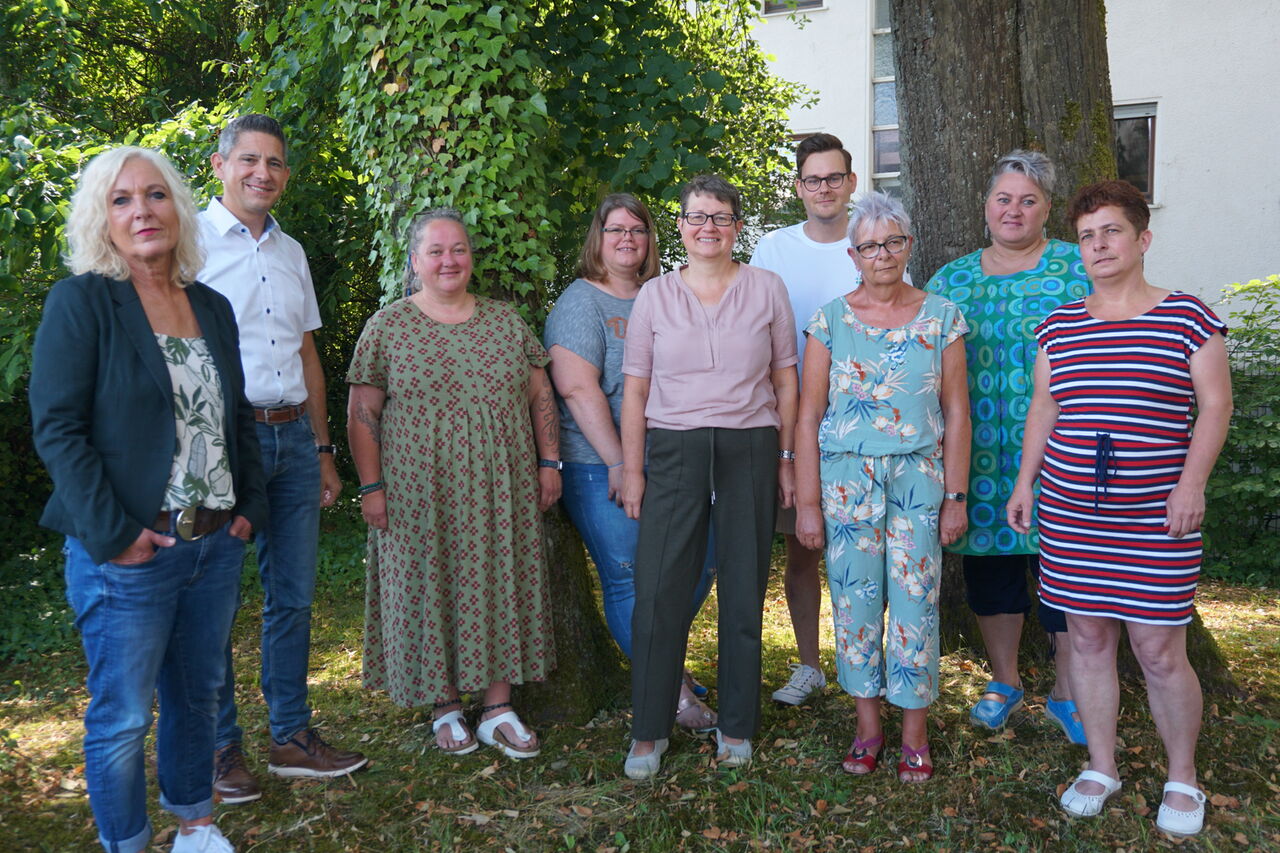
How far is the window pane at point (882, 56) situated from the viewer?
1318 cm

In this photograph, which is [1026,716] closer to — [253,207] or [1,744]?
[253,207]

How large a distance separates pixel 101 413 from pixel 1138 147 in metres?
12.5

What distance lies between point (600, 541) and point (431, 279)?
116cm

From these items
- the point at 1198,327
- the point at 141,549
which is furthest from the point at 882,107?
the point at 141,549

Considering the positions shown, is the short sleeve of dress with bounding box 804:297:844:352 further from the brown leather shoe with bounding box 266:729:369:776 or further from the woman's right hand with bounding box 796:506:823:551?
the brown leather shoe with bounding box 266:729:369:776

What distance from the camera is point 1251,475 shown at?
7.07m

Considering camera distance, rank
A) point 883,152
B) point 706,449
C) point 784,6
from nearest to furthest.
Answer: point 706,449, point 883,152, point 784,6

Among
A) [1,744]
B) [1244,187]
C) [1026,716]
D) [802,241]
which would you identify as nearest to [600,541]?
[802,241]

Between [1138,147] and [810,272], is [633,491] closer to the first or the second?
[810,272]

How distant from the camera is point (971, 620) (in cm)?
490

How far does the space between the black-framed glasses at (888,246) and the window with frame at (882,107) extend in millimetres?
10215

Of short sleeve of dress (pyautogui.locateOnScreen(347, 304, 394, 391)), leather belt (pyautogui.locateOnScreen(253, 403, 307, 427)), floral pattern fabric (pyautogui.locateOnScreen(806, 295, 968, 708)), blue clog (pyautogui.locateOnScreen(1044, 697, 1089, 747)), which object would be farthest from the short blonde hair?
blue clog (pyautogui.locateOnScreen(1044, 697, 1089, 747))

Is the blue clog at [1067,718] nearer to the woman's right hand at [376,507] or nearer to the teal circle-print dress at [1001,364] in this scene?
the teal circle-print dress at [1001,364]

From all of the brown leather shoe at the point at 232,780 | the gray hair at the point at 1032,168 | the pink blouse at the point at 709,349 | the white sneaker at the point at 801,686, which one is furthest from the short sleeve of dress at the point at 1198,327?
the brown leather shoe at the point at 232,780
